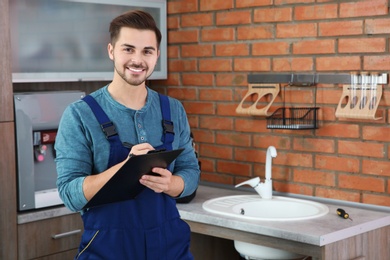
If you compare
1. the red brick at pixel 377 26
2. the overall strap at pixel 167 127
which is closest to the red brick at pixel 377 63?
the red brick at pixel 377 26

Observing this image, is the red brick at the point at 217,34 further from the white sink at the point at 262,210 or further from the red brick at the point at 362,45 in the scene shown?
the white sink at the point at 262,210

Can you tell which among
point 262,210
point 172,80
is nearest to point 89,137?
point 262,210

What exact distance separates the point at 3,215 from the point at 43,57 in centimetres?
79

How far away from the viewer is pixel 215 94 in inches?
142

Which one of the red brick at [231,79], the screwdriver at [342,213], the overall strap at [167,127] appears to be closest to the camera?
the overall strap at [167,127]

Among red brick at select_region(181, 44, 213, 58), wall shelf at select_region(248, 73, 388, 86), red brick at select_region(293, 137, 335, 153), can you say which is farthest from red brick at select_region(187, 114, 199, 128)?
red brick at select_region(293, 137, 335, 153)

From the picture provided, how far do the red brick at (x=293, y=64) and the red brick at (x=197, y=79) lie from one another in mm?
455

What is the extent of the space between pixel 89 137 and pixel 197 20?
1.86m

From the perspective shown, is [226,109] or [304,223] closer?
[304,223]

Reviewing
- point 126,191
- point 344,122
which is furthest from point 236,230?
point 126,191

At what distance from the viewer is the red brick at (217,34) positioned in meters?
3.51

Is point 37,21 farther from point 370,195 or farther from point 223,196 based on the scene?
point 370,195

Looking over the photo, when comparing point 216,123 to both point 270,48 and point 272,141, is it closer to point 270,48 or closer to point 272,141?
point 272,141

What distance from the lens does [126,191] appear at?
1936 mm
